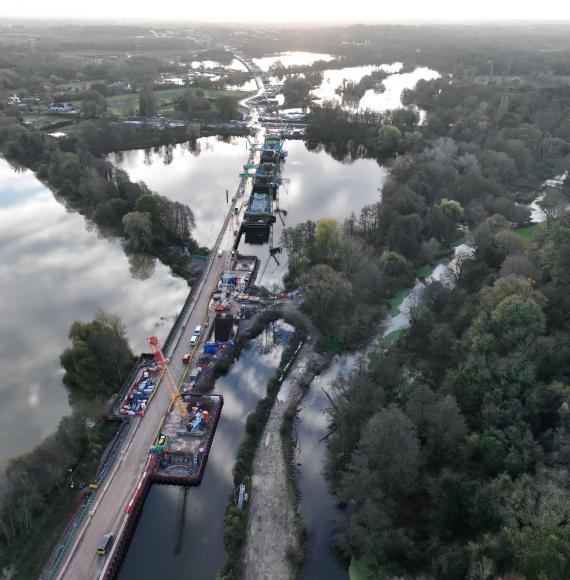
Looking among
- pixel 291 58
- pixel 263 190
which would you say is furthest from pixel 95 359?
pixel 291 58

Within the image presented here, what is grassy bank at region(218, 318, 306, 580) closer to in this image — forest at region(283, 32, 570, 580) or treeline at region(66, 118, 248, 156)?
forest at region(283, 32, 570, 580)

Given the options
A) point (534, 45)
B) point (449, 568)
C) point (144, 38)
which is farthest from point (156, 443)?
point (144, 38)

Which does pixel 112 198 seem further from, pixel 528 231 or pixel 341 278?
pixel 528 231

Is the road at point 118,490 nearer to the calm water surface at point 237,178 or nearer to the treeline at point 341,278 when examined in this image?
the treeline at point 341,278

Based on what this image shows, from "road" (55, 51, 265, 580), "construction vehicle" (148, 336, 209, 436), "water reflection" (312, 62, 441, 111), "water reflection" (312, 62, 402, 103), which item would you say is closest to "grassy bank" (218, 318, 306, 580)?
"construction vehicle" (148, 336, 209, 436)

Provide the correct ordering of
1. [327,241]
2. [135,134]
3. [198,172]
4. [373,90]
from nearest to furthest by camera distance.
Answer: [327,241] → [198,172] → [135,134] → [373,90]

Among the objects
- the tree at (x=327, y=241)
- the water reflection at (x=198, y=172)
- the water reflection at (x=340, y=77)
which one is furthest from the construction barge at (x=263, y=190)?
the water reflection at (x=340, y=77)

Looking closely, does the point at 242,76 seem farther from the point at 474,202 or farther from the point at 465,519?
the point at 465,519
